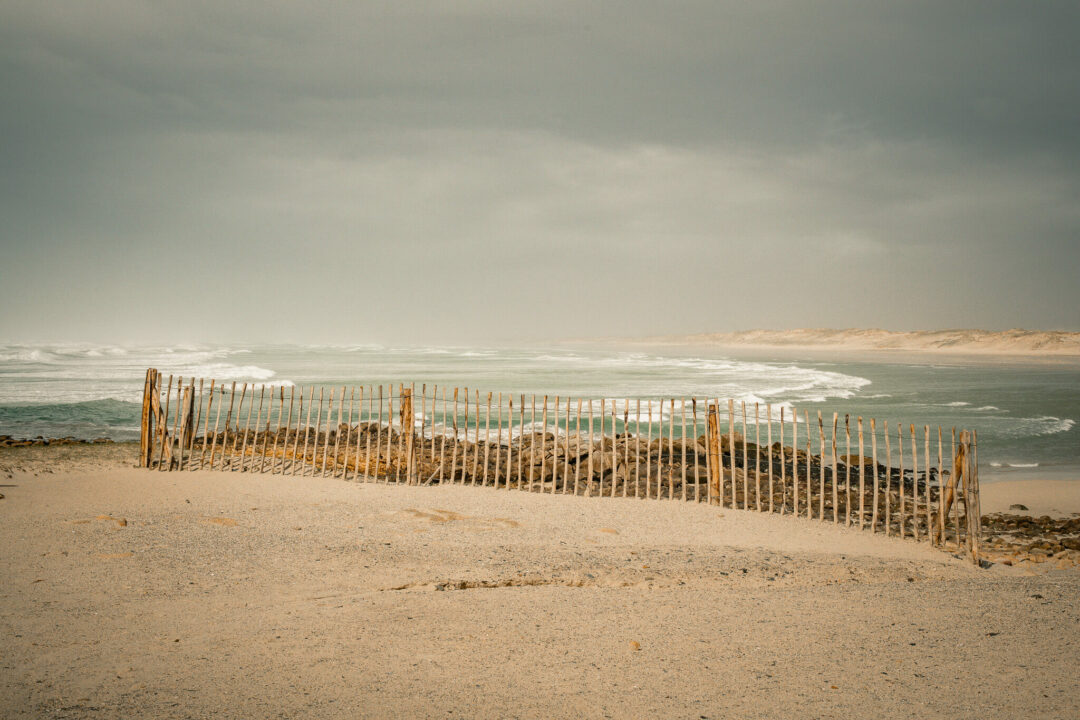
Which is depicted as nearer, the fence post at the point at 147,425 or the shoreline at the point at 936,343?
the fence post at the point at 147,425

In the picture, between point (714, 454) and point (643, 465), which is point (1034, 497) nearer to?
point (714, 454)

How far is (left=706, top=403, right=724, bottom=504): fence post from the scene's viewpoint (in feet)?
32.2

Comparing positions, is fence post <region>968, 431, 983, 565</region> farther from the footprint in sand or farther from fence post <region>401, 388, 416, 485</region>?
fence post <region>401, 388, 416, 485</region>

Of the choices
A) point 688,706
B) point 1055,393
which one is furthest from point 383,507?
point 1055,393

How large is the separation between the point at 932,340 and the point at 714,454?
114042 mm

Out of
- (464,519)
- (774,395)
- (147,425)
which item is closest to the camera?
(464,519)

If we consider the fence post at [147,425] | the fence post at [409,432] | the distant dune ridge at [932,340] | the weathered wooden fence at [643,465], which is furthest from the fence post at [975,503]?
the distant dune ridge at [932,340]

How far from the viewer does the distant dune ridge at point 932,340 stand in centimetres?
8112

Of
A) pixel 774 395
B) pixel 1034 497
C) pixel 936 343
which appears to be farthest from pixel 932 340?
pixel 1034 497

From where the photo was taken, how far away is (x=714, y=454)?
9.98 meters

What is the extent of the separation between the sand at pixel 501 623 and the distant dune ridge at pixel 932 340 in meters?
84.8

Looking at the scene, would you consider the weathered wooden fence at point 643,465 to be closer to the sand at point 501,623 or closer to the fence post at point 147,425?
the fence post at point 147,425

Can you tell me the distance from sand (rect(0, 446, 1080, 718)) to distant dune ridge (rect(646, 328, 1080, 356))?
84.8 metres

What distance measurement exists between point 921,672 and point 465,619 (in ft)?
9.69
